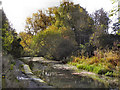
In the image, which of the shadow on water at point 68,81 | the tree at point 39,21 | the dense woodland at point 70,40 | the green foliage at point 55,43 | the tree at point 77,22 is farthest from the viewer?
the tree at point 39,21

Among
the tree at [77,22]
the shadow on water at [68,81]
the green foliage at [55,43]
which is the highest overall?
the tree at [77,22]

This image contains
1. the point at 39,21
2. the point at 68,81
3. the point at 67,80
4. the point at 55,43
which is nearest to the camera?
the point at 68,81

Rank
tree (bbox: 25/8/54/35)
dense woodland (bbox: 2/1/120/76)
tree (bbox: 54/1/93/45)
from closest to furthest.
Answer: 1. dense woodland (bbox: 2/1/120/76)
2. tree (bbox: 54/1/93/45)
3. tree (bbox: 25/8/54/35)

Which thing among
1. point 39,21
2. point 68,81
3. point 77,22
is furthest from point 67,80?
point 39,21

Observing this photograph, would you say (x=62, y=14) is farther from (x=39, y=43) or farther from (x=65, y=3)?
(x=39, y=43)

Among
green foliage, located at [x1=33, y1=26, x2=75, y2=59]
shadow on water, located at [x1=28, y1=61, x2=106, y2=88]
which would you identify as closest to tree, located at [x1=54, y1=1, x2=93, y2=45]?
green foliage, located at [x1=33, y1=26, x2=75, y2=59]

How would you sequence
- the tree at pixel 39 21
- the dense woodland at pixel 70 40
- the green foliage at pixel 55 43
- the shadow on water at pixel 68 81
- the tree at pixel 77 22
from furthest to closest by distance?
the tree at pixel 39 21, the tree at pixel 77 22, the green foliage at pixel 55 43, the dense woodland at pixel 70 40, the shadow on water at pixel 68 81

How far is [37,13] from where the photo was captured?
1528 inches

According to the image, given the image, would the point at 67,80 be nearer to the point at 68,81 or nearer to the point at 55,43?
the point at 68,81

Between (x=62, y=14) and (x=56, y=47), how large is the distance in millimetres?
8467

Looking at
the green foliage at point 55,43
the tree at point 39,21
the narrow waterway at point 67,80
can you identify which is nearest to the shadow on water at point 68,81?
the narrow waterway at point 67,80

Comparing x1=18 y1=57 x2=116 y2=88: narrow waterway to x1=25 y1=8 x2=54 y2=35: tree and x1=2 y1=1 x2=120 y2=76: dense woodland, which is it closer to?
x1=2 y1=1 x2=120 y2=76: dense woodland

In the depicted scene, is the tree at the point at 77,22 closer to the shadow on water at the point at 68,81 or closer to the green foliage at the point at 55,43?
the green foliage at the point at 55,43

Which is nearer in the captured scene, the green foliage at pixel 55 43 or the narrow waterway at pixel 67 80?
the narrow waterway at pixel 67 80
